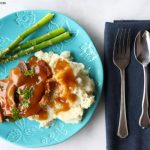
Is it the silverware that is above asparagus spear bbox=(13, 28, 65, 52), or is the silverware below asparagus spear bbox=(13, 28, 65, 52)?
below

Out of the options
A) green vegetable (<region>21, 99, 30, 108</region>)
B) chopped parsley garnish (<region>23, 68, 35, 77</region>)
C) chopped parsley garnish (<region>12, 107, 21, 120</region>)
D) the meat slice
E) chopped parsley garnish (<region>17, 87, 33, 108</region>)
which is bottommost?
chopped parsley garnish (<region>12, 107, 21, 120</region>)

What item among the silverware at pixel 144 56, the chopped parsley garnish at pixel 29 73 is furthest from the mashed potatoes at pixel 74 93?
the silverware at pixel 144 56

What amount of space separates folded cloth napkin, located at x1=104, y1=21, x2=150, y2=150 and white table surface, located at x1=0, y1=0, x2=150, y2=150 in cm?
9

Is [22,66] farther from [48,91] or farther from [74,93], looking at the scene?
[74,93]

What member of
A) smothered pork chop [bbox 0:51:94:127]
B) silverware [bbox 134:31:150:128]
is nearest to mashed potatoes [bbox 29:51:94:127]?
smothered pork chop [bbox 0:51:94:127]

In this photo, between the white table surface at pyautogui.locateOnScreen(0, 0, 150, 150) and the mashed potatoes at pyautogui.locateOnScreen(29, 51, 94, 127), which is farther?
the white table surface at pyautogui.locateOnScreen(0, 0, 150, 150)

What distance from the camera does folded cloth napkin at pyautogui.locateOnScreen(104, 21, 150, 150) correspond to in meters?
2.59

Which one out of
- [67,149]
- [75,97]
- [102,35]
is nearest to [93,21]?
[102,35]

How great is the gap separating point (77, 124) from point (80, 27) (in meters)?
0.53

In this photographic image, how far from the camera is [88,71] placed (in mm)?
2654

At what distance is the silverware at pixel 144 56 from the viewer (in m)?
2.57

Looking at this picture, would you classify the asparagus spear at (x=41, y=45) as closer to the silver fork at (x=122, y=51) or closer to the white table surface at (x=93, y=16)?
the white table surface at (x=93, y=16)

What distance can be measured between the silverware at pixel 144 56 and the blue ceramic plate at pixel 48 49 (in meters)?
0.22

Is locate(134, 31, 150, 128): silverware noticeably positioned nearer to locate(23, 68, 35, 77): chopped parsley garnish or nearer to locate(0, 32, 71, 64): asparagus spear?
locate(0, 32, 71, 64): asparagus spear
